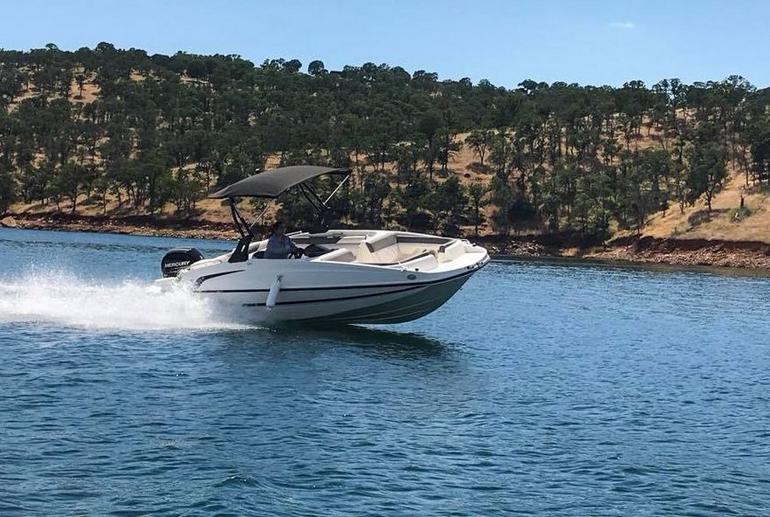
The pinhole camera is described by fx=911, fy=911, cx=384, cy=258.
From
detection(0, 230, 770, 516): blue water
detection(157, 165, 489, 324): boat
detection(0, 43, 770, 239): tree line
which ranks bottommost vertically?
detection(0, 230, 770, 516): blue water

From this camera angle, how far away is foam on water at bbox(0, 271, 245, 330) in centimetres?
2888

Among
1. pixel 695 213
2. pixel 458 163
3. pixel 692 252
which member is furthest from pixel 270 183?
pixel 458 163

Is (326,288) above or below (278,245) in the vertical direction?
below

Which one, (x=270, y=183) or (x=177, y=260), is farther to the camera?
(x=177, y=260)

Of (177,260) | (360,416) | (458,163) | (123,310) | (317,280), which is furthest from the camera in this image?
(458,163)

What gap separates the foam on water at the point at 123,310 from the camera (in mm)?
28875

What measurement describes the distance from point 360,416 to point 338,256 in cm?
1111

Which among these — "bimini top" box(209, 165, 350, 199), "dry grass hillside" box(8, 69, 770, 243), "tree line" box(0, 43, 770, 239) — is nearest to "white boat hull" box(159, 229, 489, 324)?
"bimini top" box(209, 165, 350, 199)

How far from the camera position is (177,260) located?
31.7m

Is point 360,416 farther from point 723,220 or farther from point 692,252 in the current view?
point 723,220

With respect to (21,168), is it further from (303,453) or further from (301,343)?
(303,453)

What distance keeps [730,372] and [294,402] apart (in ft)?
47.2

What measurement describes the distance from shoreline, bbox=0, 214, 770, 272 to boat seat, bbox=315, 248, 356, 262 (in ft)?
247

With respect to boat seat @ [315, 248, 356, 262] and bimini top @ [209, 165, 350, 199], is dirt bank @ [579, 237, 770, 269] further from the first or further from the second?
bimini top @ [209, 165, 350, 199]
